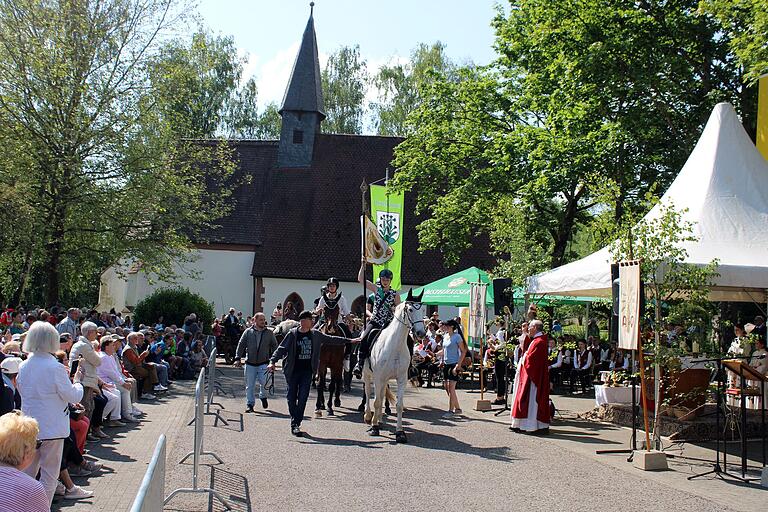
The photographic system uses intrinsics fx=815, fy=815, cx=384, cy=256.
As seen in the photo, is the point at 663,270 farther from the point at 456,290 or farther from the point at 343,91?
the point at 343,91

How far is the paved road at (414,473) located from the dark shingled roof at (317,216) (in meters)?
29.2

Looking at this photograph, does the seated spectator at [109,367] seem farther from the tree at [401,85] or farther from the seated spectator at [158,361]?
the tree at [401,85]

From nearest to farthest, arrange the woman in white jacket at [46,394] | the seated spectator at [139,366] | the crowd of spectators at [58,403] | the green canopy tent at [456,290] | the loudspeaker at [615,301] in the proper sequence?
1. the crowd of spectators at [58,403]
2. the woman in white jacket at [46,394]
3. the loudspeaker at [615,301]
4. the seated spectator at [139,366]
5. the green canopy tent at [456,290]

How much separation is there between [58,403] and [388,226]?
19812 millimetres

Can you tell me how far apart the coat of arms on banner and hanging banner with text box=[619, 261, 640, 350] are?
617 inches

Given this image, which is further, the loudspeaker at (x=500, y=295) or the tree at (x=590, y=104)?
the tree at (x=590, y=104)

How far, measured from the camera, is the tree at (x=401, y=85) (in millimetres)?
50625

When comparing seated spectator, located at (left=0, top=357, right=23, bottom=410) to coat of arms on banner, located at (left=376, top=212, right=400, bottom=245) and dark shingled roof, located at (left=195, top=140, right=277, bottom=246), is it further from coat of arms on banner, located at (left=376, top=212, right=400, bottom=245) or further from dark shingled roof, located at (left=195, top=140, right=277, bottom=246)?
dark shingled roof, located at (left=195, top=140, right=277, bottom=246)

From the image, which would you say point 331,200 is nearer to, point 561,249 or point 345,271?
point 345,271

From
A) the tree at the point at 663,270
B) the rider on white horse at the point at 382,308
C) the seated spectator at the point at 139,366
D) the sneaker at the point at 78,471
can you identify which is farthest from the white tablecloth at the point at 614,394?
the sneaker at the point at 78,471

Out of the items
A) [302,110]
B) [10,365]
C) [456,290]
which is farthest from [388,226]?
[302,110]

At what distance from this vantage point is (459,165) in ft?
100

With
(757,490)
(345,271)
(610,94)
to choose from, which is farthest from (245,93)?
(757,490)

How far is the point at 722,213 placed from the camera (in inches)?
542
